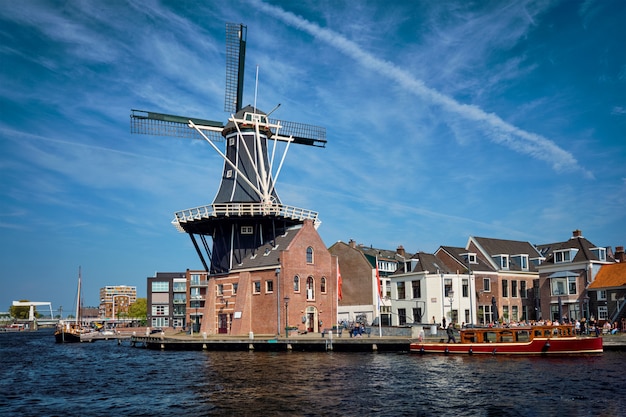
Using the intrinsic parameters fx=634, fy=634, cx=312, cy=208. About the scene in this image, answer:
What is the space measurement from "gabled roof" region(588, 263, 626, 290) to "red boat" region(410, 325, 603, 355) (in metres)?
15.8

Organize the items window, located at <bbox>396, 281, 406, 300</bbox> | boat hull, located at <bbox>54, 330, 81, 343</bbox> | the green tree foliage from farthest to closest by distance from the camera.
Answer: the green tree foliage, boat hull, located at <bbox>54, 330, 81, 343</bbox>, window, located at <bbox>396, 281, 406, 300</bbox>

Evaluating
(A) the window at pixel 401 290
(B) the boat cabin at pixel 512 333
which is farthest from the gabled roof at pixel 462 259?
(B) the boat cabin at pixel 512 333

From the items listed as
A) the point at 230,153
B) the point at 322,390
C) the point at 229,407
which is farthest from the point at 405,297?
the point at 229,407

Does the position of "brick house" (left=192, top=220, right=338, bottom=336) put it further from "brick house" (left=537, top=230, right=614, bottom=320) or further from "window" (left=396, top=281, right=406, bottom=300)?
"brick house" (left=537, top=230, right=614, bottom=320)

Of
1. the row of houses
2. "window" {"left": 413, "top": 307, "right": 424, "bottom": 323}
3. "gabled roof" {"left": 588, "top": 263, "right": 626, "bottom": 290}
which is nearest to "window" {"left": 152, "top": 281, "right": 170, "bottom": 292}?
the row of houses

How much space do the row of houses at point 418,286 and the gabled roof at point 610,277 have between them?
131 mm

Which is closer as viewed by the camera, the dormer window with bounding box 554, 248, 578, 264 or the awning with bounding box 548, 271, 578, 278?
the awning with bounding box 548, 271, 578, 278

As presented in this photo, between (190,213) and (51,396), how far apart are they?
3343cm

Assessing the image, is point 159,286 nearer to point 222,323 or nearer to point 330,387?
point 222,323

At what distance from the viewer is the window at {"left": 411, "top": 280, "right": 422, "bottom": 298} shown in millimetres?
70812

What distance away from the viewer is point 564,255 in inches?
2645

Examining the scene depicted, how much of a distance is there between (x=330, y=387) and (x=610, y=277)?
39684 mm

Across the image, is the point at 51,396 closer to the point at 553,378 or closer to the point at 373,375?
the point at 373,375

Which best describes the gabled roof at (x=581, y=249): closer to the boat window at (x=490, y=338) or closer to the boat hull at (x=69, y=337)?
the boat window at (x=490, y=338)
